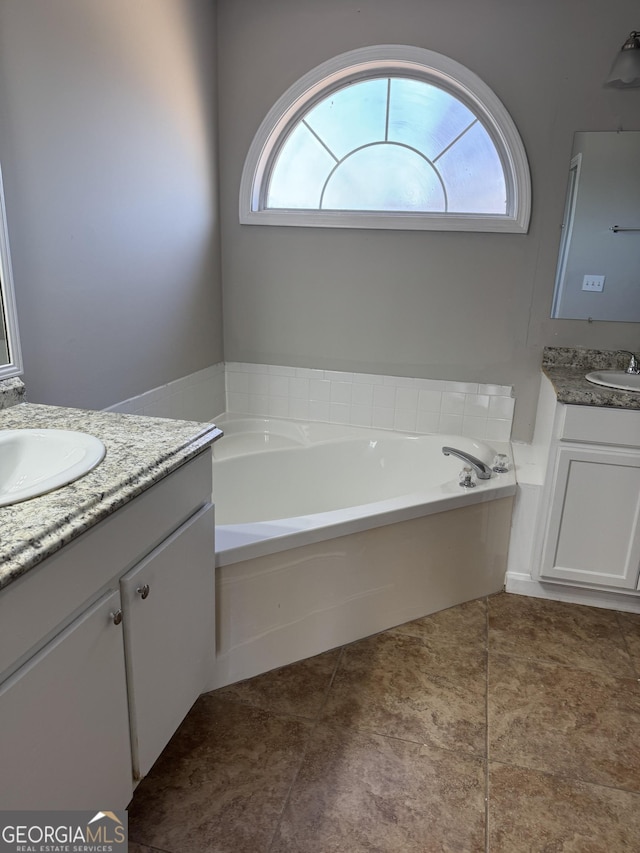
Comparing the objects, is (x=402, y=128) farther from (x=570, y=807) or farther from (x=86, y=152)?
(x=570, y=807)

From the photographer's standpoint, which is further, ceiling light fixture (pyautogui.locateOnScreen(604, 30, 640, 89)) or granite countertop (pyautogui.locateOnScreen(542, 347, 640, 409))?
ceiling light fixture (pyautogui.locateOnScreen(604, 30, 640, 89))

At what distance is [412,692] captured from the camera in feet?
6.48

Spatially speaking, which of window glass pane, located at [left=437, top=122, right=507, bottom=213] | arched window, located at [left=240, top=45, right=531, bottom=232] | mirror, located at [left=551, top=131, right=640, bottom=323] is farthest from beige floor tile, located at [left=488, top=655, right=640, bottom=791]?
window glass pane, located at [left=437, top=122, right=507, bottom=213]

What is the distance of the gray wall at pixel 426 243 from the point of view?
8.20ft

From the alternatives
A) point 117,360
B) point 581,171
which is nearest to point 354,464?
point 117,360

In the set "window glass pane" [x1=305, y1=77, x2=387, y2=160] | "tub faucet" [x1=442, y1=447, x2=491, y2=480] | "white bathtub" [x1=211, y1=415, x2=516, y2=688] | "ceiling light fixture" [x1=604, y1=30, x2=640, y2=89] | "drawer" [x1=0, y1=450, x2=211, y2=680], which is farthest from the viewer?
"window glass pane" [x1=305, y1=77, x2=387, y2=160]

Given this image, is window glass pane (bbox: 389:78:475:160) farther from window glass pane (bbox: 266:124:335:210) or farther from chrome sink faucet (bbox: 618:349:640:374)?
chrome sink faucet (bbox: 618:349:640:374)

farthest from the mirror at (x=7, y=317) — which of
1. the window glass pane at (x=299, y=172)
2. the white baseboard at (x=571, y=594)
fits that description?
the white baseboard at (x=571, y=594)

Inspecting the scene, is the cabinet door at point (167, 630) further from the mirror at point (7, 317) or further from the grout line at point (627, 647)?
the grout line at point (627, 647)

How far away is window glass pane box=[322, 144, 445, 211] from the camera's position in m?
2.79

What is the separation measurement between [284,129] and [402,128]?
555 millimetres

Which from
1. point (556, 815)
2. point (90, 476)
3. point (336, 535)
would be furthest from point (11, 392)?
point (556, 815)

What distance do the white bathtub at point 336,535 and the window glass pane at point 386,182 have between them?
107 cm

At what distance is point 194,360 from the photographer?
112 inches
